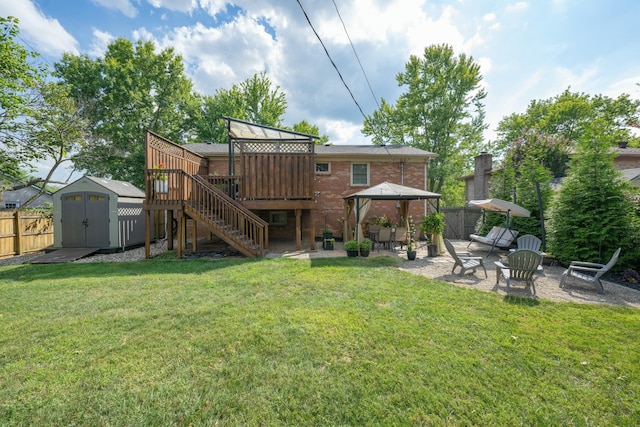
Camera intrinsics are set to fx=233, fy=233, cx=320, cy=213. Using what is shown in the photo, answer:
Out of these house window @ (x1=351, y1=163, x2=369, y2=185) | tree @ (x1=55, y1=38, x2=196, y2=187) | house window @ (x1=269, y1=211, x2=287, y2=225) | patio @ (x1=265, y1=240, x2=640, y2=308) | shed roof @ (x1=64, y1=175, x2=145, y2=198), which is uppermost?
tree @ (x1=55, y1=38, x2=196, y2=187)

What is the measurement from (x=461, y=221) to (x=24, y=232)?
19905 mm

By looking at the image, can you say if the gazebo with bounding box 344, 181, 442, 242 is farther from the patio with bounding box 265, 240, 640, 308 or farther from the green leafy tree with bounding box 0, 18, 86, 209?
the green leafy tree with bounding box 0, 18, 86, 209

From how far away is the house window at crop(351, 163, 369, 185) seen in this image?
12.1 meters

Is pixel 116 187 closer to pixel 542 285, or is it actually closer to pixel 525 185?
pixel 542 285

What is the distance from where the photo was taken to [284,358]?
2516 mm

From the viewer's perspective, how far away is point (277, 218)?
40.6ft

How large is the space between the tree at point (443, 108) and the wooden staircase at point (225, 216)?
1706cm

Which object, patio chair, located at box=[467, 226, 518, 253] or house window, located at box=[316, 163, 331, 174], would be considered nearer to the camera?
patio chair, located at box=[467, 226, 518, 253]

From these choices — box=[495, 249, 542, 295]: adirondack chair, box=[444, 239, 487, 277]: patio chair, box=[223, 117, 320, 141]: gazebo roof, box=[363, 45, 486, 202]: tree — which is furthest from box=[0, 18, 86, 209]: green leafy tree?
box=[363, 45, 486, 202]: tree

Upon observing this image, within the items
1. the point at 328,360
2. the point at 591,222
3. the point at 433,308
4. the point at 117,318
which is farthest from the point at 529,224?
the point at 117,318

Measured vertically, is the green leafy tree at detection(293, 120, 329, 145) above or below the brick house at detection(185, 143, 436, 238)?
above

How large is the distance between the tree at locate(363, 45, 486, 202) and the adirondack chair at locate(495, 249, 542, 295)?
16.9 metres

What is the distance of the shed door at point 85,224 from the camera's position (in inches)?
345

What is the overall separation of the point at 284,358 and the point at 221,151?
→ 11416mm
